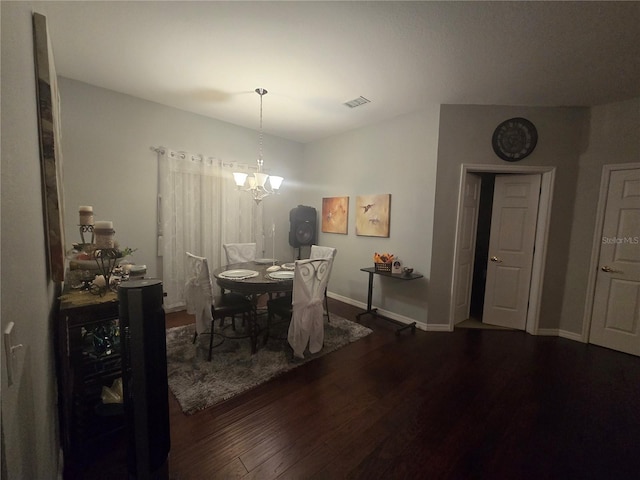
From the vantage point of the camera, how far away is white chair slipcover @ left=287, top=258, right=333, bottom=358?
2.23 metres

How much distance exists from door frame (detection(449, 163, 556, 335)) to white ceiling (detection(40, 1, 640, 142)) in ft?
2.28

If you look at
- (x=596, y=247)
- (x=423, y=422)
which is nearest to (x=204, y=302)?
(x=423, y=422)

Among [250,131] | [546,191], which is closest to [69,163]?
[250,131]

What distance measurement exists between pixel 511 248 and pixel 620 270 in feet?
3.06

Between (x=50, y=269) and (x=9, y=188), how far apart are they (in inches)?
28.3

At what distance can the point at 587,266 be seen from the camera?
280 cm

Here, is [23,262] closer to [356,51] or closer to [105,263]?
[105,263]

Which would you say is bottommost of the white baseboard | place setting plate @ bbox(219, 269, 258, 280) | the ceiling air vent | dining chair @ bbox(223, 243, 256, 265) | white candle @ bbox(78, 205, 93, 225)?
the white baseboard

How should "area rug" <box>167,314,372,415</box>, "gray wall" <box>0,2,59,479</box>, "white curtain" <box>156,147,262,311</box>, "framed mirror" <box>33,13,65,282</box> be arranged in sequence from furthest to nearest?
"white curtain" <box>156,147,262,311</box>
"area rug" <box>167,314,372,415</box>
"framed mirror" <box>33,13,65,282</box>
"gray wall" <box>0,2,59,479</box>

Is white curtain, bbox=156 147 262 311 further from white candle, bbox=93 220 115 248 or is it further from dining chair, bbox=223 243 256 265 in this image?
white candle, bbox=93 220 115 248

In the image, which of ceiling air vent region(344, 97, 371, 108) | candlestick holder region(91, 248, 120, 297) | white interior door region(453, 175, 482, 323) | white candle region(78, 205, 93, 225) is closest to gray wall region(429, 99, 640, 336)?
white interior door region(453, 175, 482, 323)

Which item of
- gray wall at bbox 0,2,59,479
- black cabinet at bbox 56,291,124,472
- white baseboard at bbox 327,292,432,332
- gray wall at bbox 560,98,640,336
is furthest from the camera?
white baseboard at bbox 327,292,432,332

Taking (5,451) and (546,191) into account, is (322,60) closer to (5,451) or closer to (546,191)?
(5,451)

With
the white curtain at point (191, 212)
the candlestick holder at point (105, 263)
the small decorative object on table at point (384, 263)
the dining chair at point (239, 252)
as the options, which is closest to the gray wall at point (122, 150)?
the white curtain at point (191, 212)
